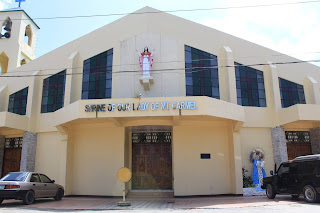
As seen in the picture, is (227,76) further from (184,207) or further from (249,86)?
(184,207)

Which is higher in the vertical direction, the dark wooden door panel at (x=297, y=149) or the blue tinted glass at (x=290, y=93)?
the blue tinted glass at (x=290, y=93)

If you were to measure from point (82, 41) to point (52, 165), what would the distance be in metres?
7.54

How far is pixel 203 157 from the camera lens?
597 inches

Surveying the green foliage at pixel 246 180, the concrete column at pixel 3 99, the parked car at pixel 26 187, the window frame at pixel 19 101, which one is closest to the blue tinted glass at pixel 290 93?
the green foliage at pixel 246 180

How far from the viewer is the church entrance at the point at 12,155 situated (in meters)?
18.4

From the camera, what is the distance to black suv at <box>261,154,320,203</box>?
1031cm

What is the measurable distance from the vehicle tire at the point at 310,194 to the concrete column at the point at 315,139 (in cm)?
739

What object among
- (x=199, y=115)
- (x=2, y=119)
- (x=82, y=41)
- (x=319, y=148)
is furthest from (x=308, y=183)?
(x=2, y=119)

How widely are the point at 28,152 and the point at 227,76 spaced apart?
40.1 ft

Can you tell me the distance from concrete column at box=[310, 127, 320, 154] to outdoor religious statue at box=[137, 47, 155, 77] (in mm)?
10480

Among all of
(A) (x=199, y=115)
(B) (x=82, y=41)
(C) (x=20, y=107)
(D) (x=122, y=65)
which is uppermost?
(B) (x=82, y=41)

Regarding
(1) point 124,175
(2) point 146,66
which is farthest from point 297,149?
(1) point 124,175

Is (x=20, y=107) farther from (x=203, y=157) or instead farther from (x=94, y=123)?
(x=203, y=157)

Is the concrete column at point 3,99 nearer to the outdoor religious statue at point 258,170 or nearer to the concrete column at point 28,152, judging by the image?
the concrete column at point 28,152
